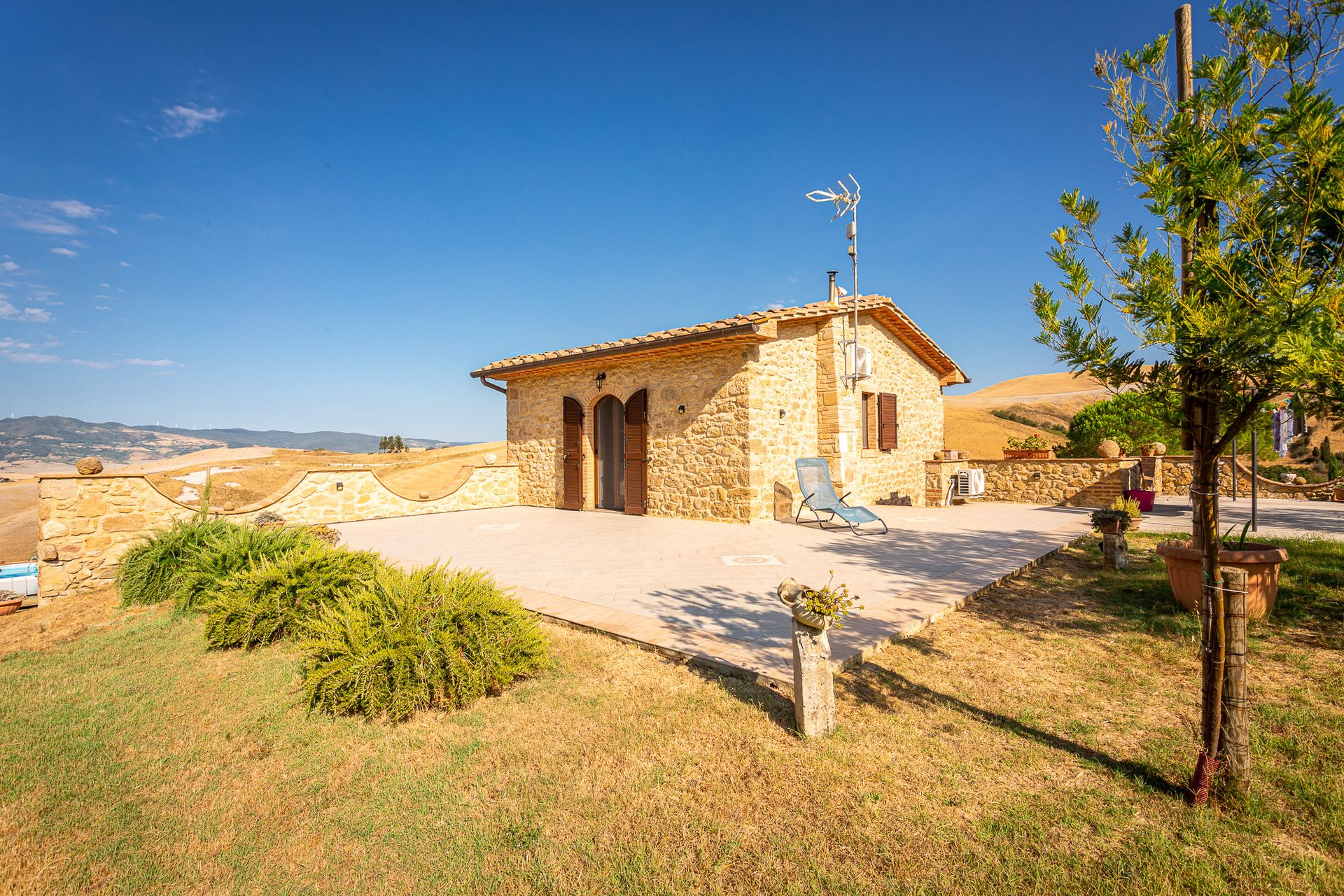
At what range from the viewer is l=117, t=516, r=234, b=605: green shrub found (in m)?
5.70

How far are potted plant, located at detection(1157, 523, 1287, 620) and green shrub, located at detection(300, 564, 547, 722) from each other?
436 centimetres

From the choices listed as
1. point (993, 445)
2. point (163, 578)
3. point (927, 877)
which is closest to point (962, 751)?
point (927, 877)

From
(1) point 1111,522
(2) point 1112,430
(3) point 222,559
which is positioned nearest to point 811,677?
(1) point 1111,522

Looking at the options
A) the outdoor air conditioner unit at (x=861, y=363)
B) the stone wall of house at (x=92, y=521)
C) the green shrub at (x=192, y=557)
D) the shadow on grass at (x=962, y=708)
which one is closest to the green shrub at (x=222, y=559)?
the green shrub at (x=192, y=557)

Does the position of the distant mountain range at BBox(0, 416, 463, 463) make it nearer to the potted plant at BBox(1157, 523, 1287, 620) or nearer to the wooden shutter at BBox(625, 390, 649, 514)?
the wooden shutter at BBox(625, 390, 649, 514)

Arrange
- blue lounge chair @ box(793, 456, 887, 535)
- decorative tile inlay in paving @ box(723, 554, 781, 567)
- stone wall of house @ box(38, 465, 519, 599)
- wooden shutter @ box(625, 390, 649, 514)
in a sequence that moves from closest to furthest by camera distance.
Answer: decorative tile inlay in paving @ box(723, 554, 781, 567) → stone wall of house @ box(38, 465, 519, 599) → blue lounge chair @ box(793, 456, 887, 535) → wooden shutter @ box(625, 390, 649, 514)

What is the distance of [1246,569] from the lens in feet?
12.9

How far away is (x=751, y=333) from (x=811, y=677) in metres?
6.49

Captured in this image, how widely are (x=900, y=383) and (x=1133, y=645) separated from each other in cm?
934

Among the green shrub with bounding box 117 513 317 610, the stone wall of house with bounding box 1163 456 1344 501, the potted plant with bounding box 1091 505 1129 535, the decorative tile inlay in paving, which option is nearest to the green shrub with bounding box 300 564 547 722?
the green shrub with bounding box 117 513 317 610

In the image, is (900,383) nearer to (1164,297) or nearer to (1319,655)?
(1319,655)

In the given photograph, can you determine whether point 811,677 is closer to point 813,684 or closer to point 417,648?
point 813,684

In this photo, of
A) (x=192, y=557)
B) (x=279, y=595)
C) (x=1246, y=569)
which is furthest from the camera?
(x=192, y=557)

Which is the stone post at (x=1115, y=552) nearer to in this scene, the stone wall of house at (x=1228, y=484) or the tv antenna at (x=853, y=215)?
the tv antenna at (x=853, y=215)
